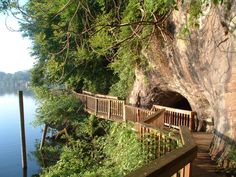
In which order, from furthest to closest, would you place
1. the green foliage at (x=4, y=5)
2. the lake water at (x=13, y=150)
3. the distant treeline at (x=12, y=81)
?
the distant treeline at (x=12, y=81) → the lake water at (x=13, y=150) → the green foliage at (x=4, y=5)

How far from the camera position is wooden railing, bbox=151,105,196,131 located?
12.2 meters

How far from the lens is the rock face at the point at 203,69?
23.6 feet

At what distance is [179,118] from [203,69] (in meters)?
3.63

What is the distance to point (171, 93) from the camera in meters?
15.5

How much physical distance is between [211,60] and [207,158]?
2.87 metres

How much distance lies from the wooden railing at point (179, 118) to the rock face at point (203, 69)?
43 centimetres

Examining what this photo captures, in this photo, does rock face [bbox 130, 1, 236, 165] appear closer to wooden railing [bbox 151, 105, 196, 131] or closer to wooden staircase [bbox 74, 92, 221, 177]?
wooden railing [bbox 151, 105, 196, 131]

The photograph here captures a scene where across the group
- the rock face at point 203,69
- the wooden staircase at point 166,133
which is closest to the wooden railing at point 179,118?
the wooden staircase at point 166,133

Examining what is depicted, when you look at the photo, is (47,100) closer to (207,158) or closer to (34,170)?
(34,170)

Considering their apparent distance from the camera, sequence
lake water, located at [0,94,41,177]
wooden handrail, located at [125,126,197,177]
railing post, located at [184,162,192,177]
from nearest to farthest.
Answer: wooden handrail, located at [125,126,197,177], railing post, located at [184,162,192,177], lake water, located at [0,94,41,177]

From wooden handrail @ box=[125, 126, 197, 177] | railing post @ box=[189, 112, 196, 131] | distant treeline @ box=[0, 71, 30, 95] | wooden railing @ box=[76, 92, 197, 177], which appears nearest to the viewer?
wooden handrail @ box=[125, 126, 197, 177]

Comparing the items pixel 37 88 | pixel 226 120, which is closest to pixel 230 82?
pixel 226 120

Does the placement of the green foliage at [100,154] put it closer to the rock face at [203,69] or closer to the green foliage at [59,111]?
the green foliage at [59,111]

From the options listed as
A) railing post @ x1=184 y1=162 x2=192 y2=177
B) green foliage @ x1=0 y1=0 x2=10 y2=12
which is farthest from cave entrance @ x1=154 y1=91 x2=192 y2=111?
railing post @ x1=184 y1=162 x2=192 y2=177
